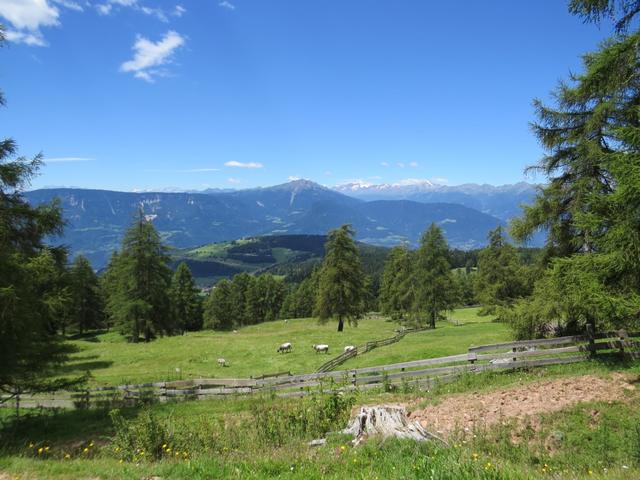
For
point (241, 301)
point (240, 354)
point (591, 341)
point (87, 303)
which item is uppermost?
point (591, 341)

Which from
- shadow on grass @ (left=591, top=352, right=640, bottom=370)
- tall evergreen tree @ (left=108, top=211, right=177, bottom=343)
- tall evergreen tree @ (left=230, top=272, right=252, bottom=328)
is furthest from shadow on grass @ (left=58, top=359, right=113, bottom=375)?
tall evergreen tree @ (left=230, top=272, right=252, bottom=328)

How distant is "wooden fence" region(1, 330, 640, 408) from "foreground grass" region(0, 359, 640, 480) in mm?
1186

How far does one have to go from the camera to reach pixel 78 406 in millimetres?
18594

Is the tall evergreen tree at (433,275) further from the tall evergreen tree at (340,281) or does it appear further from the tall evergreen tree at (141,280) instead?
the tall evergreen tree at (141,280)

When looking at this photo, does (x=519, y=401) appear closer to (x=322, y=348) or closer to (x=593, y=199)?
(x=593, y=199)

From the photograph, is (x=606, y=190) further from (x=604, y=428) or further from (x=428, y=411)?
(x=428, y=411)

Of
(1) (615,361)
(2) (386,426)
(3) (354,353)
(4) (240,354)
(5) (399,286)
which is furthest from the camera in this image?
(5) (399,286)

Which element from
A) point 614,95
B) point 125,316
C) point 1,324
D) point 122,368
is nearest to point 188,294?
point 125,316

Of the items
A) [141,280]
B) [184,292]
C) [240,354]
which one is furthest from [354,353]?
[184,292]

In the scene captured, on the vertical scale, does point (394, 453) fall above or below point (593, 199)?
below

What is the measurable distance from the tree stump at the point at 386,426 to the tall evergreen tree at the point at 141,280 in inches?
1541

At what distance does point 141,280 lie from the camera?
146ft

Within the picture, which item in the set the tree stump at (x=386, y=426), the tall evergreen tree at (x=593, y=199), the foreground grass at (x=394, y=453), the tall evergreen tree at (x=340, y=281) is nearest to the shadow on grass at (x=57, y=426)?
the foreground grass at (x=394, y=453)

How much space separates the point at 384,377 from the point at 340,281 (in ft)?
94.3
